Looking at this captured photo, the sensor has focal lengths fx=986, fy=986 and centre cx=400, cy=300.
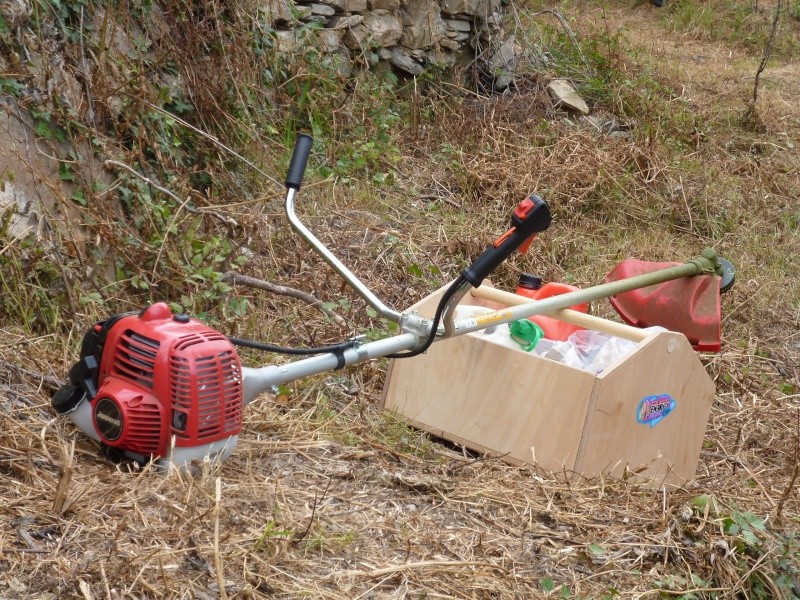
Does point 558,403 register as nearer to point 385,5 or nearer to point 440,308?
point 440,308

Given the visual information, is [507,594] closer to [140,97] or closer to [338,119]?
[140,97]

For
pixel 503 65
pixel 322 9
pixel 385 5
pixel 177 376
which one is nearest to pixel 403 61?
pixel 385 5

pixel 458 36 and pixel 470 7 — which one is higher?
pixel 470 7

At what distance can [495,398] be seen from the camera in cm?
295

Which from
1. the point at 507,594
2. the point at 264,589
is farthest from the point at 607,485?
the point at 264,589

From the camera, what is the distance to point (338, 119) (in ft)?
17.8

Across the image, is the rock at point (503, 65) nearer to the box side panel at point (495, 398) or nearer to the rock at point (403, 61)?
the rock at point (403, 61)

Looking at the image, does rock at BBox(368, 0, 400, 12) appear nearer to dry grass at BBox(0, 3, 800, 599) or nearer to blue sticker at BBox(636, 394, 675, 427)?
dry grass at BBox(0, 3, 800, 599)

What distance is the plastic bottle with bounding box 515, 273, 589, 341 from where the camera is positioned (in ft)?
10.5

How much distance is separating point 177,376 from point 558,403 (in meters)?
1.14

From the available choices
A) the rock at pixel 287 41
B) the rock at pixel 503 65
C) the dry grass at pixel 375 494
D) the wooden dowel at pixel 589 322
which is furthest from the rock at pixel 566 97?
the wooden dowel at pixel 589 322

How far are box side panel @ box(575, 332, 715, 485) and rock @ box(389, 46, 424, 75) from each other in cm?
347

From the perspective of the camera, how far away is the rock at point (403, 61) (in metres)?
6.05

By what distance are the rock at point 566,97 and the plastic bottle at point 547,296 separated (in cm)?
330
